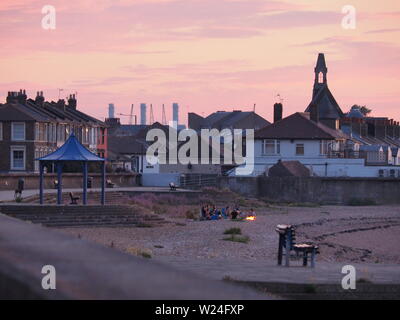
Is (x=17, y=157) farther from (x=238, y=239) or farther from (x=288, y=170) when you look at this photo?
(x=238, y=239)

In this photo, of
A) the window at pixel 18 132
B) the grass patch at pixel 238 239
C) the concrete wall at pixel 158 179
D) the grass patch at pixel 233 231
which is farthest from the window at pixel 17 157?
the grass patch at pixel 238 239

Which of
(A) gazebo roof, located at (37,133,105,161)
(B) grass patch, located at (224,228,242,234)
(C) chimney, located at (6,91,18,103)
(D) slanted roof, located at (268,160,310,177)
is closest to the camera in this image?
(B) grass patch, located at (224,228,242,234)

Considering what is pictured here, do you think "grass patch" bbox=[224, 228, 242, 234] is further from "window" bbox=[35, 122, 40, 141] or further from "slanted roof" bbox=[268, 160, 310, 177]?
"window" bbox=[35, 122, 40, 141]

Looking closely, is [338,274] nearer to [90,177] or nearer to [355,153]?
[90,177]

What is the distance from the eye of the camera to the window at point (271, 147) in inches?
3041

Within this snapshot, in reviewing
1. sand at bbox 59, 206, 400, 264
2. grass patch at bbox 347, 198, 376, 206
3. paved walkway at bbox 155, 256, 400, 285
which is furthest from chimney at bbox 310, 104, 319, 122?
paved walkway at bbox 155, 256, 400, 285

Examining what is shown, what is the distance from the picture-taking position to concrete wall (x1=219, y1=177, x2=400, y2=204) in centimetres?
6806

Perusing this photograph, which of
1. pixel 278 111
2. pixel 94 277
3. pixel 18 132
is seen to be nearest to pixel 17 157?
pixel 18 132

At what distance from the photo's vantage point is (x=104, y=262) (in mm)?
4594

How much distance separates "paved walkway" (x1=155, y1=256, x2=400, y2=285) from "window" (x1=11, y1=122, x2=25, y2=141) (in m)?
48.7

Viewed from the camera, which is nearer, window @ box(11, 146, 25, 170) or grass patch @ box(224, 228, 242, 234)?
grass patch @ box(224, 228, 242, 234)

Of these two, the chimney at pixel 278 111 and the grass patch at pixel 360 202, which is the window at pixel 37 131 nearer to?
the grass patch at pixel 360 202
